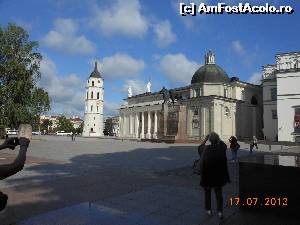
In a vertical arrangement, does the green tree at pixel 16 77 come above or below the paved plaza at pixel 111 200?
above

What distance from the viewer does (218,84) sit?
70.6 metres

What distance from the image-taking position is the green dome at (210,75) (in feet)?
235

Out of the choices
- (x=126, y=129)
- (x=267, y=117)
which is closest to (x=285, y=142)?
(x=267, y=117)

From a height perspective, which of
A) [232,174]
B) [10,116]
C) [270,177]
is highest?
[10,116]

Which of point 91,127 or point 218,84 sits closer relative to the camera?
point 218,84

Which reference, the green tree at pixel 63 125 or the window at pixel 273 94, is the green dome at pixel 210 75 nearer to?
the window at pixel 273 94

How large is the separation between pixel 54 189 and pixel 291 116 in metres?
51.3

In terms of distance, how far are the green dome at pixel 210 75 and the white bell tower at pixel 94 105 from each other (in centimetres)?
4953

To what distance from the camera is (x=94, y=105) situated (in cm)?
11538

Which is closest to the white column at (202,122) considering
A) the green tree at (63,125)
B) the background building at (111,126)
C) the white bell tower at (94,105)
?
the white bell tower at (94,105)

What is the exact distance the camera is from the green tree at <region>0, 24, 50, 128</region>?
4081 centimetres

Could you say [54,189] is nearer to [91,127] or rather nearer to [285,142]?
[285,142]

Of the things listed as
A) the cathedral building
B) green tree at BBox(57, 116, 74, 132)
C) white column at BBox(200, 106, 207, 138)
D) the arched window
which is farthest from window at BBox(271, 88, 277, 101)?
green tree at BBox(57, 116, 74, 132)

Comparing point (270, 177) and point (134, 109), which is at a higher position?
point (134, 109)
